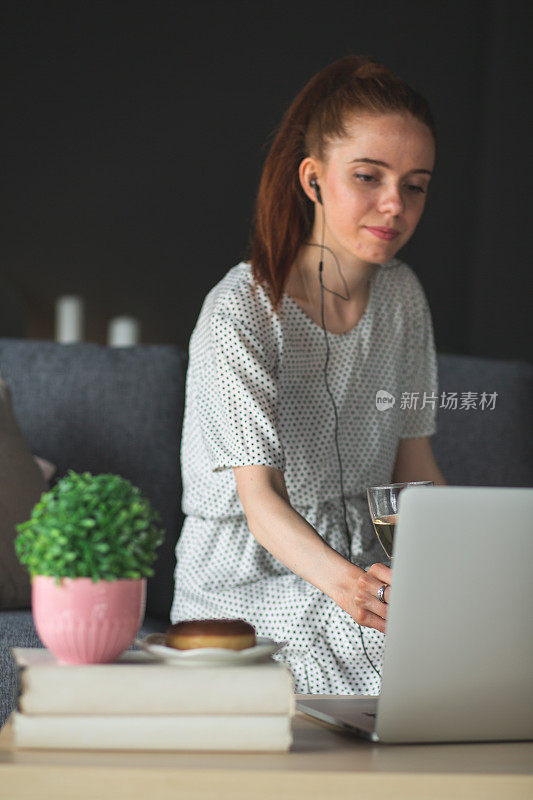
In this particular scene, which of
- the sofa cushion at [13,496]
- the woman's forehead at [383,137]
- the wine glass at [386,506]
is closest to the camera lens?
the wine glass at [386,506]

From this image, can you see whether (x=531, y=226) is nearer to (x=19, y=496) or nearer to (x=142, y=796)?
(x=19, y=496)

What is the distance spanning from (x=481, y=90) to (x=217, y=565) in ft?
7.29

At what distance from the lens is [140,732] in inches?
25.8

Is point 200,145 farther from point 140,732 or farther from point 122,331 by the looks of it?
point 140,732

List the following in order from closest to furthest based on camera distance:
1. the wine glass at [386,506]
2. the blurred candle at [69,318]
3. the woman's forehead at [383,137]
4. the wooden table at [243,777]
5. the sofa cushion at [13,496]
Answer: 1. the wooden table at [243,777]
2. the wine glass at [386,506]
3. the woman's forehead at [383,137]
4. the sofa cushion at [13,496]
5. the blurred candle at [69,318]

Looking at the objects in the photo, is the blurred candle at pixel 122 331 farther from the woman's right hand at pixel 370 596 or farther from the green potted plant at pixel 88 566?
the green potted plant at pixel 88 566

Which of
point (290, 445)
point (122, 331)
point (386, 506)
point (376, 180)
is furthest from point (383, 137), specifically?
point (122, 331)

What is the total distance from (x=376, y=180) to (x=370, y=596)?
716 millimetres

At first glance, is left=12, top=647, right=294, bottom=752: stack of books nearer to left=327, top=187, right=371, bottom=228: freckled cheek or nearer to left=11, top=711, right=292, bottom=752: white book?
left=11, top=711, right=292, bottom=752: white book

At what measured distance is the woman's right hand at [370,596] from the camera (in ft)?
3.43

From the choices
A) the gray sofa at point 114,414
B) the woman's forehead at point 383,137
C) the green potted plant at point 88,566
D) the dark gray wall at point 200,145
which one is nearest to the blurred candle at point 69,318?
the dark gray wall at point 200,145

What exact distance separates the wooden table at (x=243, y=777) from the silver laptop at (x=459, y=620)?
59mm

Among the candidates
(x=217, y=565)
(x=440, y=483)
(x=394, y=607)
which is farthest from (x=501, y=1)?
(x=394, y=607)

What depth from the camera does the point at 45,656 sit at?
2.32 ft
